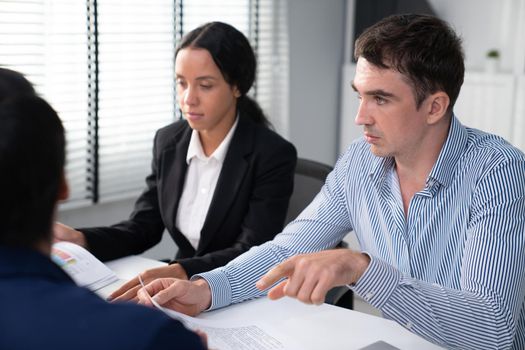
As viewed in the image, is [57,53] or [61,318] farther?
[57,53]

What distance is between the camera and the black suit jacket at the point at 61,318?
0.72 metres

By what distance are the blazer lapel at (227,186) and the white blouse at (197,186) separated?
0.13 ft

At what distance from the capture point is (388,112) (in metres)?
1.69

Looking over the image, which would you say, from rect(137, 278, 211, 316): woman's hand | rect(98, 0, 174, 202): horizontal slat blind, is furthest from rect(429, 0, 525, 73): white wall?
rect(137, 278, 211, 316): woman's hand

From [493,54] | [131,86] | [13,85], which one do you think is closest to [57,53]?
[131,86]

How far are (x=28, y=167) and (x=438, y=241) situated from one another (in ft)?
3.80

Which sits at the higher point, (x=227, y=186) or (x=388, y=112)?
(x=388, y=112)

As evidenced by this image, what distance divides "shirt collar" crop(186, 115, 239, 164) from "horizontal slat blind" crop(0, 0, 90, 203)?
88 cm

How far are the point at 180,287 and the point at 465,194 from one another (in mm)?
698

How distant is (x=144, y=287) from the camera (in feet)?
5.07

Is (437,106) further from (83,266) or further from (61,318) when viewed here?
(61,318)

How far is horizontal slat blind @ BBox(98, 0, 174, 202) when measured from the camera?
3.40 metres

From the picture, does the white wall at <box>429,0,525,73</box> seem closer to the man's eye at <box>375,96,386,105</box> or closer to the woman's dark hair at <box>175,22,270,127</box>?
the woman's dark hair at <box>175,22,270,127</box>

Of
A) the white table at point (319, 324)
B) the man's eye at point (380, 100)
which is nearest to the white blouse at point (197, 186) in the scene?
the white table at point (319, 324)
